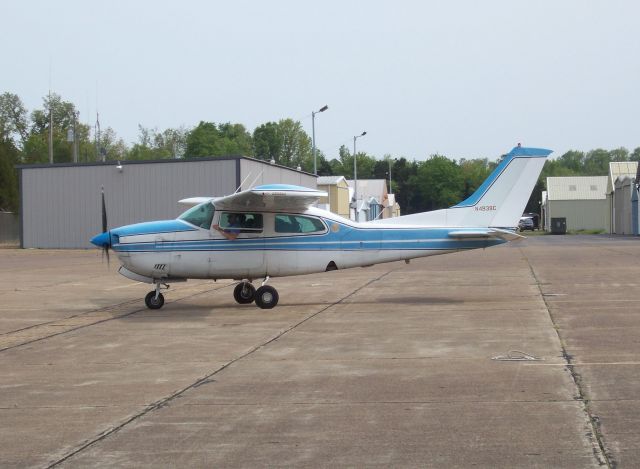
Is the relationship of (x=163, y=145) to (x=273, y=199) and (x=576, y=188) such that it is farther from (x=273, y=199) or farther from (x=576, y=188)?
(x=273, y=199)

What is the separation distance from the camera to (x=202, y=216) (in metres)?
15.8

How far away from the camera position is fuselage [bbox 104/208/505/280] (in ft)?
50.9

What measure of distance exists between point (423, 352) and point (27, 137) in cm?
11058

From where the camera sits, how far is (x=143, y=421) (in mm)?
7047

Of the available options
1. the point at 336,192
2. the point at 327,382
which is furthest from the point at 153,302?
the point at 336,192

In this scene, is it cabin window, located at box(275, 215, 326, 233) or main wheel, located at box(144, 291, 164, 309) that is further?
main wheel, located at box(144, 291, 164, 309)

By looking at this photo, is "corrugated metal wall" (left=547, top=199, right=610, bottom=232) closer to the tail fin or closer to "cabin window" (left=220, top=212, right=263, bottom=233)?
the tail fin

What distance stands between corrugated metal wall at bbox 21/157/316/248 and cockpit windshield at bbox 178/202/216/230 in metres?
30.0

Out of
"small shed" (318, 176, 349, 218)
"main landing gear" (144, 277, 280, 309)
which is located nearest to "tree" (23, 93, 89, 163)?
"small shed" (318, 176, 349, 218)

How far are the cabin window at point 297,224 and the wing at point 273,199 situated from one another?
6.2 inches

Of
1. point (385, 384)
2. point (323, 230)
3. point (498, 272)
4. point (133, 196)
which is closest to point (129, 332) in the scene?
point (323, 230)

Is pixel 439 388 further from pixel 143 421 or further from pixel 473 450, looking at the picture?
pixel 143 421

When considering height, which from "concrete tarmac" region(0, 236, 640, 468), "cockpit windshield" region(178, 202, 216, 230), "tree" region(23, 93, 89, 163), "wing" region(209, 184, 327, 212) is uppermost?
"tree" region(23, 93, 89, 163)

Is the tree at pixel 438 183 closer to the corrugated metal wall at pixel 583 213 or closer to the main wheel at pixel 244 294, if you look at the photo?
the corrugated metal wall at pixel 583 213
